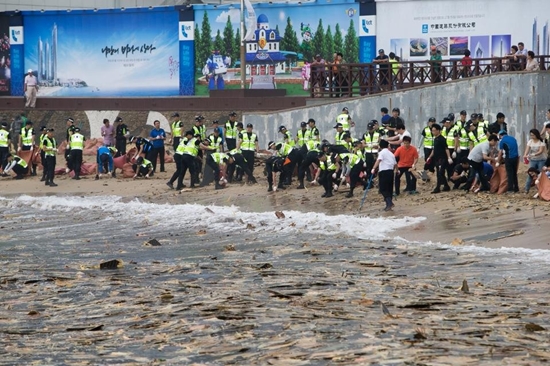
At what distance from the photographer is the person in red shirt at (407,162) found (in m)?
23.2

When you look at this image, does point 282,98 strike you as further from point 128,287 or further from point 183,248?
point 128,287

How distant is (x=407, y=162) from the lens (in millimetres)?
23250

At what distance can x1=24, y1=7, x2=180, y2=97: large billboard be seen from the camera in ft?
138

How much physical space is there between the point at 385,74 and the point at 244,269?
55.2 feet

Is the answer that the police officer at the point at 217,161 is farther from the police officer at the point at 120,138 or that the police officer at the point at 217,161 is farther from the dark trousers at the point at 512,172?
the dark trousers at the point at 512,172

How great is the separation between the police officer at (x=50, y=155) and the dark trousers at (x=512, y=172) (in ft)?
43.4

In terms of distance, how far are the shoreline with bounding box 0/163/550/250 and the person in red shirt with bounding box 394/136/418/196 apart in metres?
0.32

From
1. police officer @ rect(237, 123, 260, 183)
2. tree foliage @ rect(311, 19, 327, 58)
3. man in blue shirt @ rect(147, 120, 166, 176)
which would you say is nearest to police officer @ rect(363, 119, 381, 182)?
police officer @ rect(237, 123, 260, 183)

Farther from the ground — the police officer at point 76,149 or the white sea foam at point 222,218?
the police officer at point 76,149

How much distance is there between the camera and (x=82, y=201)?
28141 millimetres

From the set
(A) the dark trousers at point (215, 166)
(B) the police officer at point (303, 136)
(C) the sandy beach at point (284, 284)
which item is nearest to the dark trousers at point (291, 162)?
(B) the police officer at point (303, 136)

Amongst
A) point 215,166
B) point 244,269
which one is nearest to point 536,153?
point 244,269

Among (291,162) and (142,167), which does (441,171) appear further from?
(142,167)

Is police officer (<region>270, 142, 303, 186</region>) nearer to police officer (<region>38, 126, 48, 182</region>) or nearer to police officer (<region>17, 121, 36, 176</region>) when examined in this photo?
police officer (<region>38, 126, 48, 182</region>)
